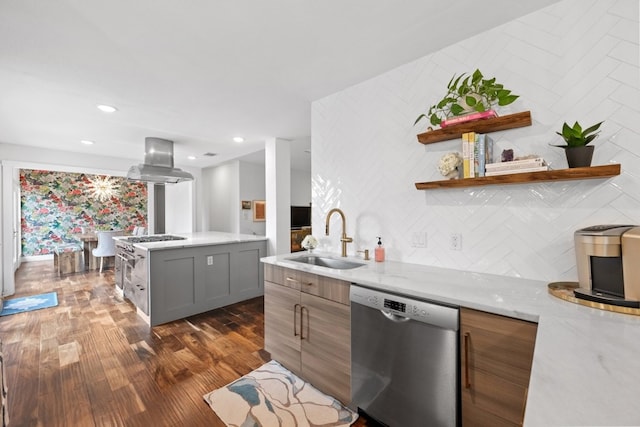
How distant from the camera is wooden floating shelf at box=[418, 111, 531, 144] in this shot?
150 centimetres

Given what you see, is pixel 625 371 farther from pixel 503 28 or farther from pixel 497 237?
pixel 503 28

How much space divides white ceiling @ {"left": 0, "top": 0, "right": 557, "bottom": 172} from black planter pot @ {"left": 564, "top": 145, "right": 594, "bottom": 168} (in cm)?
84

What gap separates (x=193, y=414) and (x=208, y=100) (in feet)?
8.44

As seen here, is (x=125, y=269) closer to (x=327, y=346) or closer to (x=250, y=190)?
(x=250, y=190)

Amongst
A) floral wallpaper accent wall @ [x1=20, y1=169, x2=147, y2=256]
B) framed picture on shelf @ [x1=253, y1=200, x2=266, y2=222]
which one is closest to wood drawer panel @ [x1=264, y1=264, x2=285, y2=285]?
framed picture on shelf @ [x1=253, y1=200, x2=266, y2=222]

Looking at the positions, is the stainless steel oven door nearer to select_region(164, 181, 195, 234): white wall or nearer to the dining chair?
select_region(164, 181, 195, 234): white wall

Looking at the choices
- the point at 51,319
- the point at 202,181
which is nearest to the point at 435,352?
the point at 51,319

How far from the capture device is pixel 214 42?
1.76 meters

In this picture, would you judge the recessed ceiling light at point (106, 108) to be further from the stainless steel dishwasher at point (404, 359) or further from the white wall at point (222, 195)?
the stainless steel dishwasher at point (404, 359)

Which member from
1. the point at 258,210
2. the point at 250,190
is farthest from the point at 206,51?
the point at 258,210

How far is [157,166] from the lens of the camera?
386cm

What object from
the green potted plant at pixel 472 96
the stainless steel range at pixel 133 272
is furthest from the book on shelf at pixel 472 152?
the stainless steel range at pixel 133 272

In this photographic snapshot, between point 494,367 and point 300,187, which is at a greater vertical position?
point 300,187

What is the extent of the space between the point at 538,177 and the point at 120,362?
3.29 meters
